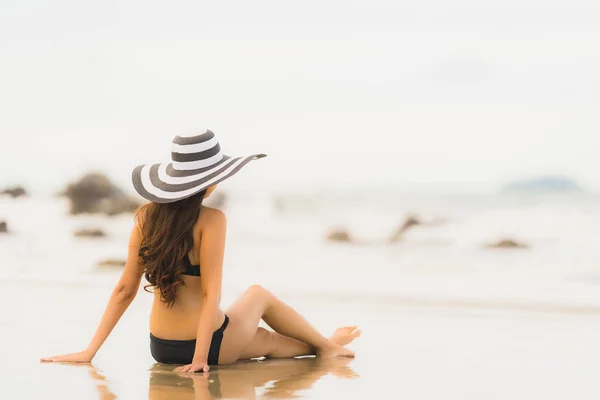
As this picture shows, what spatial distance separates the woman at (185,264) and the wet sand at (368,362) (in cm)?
11

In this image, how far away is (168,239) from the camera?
3.25m

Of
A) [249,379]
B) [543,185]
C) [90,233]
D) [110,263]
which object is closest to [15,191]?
[90,233]

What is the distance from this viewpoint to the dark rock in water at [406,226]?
1051 cm

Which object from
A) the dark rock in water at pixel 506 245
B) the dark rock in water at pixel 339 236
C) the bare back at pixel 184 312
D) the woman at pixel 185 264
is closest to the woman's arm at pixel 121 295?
the woman at pixel 185 264

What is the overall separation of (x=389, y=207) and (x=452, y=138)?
3508 mm

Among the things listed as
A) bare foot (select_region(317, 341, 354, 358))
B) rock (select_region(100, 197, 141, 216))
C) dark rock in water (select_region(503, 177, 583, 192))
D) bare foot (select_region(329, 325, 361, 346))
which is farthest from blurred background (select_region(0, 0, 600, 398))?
bare foot (select_region(317, 341, 354, 358))

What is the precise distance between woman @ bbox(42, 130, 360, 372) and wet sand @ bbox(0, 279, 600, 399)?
11 cm

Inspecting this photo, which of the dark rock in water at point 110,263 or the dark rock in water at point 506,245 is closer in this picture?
the dark rock in water at point 110,263

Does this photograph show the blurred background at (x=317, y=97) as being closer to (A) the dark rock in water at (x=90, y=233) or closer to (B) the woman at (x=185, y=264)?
(A) the dark rock in water at (x=90, y=233)

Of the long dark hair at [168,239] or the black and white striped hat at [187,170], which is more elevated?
the black and white striped hat at [187,170]

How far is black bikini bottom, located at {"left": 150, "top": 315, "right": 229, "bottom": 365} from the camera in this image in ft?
11.2

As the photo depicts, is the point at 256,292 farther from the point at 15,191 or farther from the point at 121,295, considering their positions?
the point at 15,191

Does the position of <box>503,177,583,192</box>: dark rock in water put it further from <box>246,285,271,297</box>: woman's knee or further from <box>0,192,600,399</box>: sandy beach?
<box>246,285,271,297</box>: woman's knee

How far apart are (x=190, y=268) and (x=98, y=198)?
876 cm
